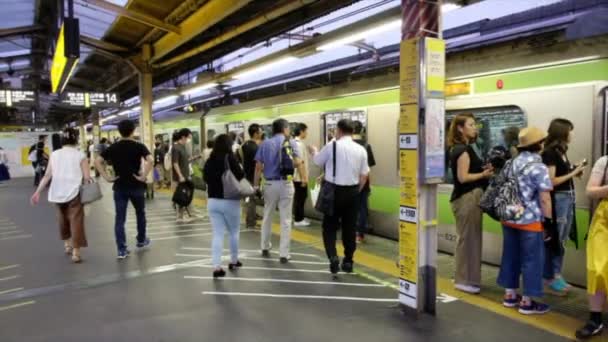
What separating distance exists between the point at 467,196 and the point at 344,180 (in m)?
1.12

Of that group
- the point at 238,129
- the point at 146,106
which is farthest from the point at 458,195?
the point at 146,106

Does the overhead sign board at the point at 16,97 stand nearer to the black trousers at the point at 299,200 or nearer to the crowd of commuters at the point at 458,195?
the crowd of commuters at the point at 458,195

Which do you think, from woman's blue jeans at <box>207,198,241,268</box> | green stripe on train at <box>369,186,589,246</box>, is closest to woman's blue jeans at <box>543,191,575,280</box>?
green stripe on train at <box>369,186,589,246</box>

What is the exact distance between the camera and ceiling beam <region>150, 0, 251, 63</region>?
21.3ft

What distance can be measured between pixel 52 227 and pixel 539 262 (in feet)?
23.2

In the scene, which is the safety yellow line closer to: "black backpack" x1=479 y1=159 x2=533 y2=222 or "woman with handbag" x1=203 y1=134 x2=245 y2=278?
"black backpack" x1=479 y1=159 x2=533 y2=222

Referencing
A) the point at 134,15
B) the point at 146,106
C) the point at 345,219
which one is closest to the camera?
the point at 345,219

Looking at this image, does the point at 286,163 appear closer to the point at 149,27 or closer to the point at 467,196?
the point at 467,196

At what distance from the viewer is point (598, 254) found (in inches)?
121

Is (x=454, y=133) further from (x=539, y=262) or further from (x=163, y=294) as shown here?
(x=163, y=294)

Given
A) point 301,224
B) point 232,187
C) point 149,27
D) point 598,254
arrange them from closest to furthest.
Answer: point 598,254
point 232,187
point 301,224
point 149,27

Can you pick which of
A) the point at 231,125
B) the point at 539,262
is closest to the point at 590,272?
the point at 539,262

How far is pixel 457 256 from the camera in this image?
4.17m

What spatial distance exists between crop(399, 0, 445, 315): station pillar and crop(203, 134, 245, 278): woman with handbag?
1.70m
